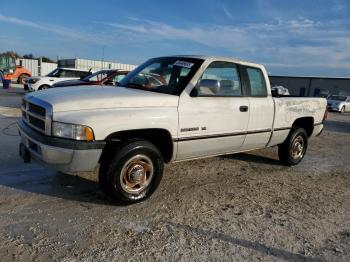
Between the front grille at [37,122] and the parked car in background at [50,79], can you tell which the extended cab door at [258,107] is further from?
the parked car in background at [50,79]

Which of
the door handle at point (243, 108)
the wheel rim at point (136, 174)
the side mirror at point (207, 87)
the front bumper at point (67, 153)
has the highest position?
→ the side mirror at point (207, 87)

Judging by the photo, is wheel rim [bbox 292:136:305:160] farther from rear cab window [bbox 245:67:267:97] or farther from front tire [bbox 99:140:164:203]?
front tire [bbox 99:140:164:203]

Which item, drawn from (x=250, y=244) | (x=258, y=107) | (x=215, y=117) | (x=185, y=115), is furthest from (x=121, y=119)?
(x=258, y=107)

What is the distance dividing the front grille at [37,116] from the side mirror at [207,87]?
6.54 feet

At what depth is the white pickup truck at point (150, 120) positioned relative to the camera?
405 cm

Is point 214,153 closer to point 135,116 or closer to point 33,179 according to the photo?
point 135,116

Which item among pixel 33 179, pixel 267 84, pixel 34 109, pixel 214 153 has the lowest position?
pixel 33 179

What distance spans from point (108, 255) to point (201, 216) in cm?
136

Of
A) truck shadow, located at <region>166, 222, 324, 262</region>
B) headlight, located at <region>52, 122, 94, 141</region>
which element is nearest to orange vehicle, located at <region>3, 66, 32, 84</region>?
headlight, located at <region>52, 122, 94, 141</region>

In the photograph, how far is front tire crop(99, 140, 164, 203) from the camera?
429 cm

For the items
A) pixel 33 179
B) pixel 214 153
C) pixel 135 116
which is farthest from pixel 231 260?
pixel 33 179

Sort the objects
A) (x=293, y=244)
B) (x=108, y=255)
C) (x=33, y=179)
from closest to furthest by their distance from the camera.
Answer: (x=108, y=255)
(x=293, y=244)
(x=33, y=179)

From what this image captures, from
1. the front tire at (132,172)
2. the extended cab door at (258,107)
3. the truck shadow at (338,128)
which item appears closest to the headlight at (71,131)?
the front tire at (132,172)

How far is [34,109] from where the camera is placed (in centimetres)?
442
